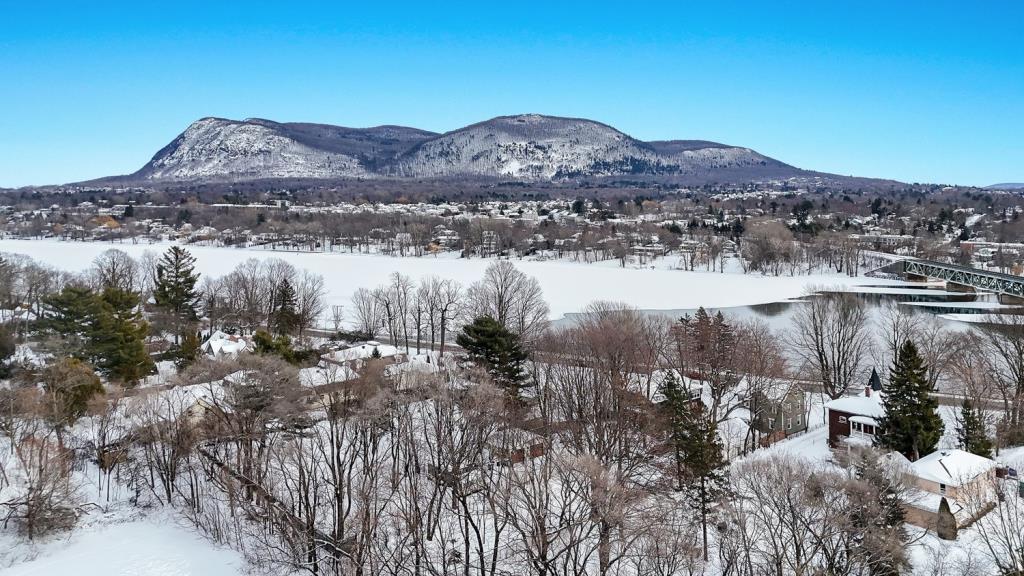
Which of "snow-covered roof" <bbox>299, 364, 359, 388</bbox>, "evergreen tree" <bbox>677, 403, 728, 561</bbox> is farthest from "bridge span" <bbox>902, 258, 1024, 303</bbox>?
"snow-covered roof" <bbox>299, 364, 359, 388</bbox>

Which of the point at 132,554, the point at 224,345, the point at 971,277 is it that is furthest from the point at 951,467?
the point at 971,277

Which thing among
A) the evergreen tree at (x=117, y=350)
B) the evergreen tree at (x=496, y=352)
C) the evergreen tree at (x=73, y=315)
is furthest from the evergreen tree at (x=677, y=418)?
the evergreen tree at (x=73, y=315)

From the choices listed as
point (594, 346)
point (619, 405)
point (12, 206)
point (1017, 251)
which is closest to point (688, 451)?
point (619, 405)

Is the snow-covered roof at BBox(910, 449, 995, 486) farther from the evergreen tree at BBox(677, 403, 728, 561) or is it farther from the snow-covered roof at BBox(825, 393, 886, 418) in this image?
the evergreen tree at BBox(677, 403, 728, 561)

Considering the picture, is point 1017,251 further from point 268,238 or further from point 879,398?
point 268,238

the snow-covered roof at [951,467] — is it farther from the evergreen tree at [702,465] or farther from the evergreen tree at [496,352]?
the evergreen tree at [496,352]

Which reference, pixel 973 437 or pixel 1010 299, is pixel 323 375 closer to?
pixel 973 437
